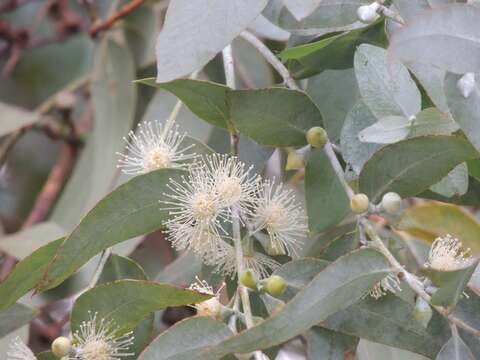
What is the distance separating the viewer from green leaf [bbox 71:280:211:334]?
0.81 meters

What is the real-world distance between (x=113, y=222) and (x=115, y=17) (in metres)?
0.86

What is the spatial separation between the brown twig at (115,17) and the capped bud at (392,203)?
2.80 ft

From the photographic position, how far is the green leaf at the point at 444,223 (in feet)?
4.13

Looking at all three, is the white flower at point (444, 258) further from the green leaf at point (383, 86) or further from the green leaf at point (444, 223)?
the green leaf at point (444, 223)

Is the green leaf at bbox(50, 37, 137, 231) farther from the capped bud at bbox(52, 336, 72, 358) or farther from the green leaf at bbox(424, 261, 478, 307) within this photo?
the green leaf at bbox(424, 261, 478, 307)

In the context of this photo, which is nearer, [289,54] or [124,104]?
[289,54]

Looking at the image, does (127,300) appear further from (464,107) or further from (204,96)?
(464,107)

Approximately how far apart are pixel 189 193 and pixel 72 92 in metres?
1.17

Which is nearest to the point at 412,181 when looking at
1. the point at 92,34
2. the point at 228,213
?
the point at 228,213

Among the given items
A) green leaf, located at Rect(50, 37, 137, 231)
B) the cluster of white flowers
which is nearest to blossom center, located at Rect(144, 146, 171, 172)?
the cluster of white flowers

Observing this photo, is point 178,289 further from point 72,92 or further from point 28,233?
point 72,92

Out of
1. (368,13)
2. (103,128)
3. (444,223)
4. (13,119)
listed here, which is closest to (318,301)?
(368,13)

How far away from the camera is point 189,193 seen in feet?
2.93

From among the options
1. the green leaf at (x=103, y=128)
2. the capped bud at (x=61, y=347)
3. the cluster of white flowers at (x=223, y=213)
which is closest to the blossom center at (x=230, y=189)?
the cluster of white flowers at (x=223, y=213)
